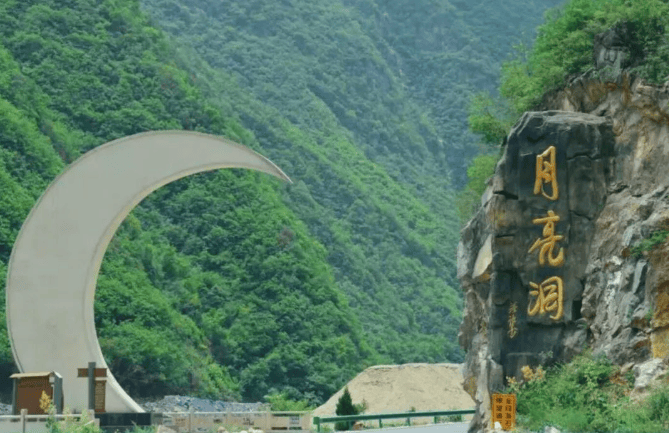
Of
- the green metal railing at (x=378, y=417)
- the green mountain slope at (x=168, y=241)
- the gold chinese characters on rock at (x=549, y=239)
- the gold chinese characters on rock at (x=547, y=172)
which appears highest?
the green mountain slope at (x=168, y=241)

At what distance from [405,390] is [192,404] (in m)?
6.01

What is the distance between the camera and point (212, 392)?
4253 cm

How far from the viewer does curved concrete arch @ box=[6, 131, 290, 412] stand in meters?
21.6

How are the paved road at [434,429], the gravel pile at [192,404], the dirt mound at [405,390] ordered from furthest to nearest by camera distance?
1. the dirt mound at [405,390]
2. the gravel pile at [192,404]
3. the paved road at [434,429]

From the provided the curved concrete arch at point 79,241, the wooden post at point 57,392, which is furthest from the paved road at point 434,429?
the wooden post at point 57,392

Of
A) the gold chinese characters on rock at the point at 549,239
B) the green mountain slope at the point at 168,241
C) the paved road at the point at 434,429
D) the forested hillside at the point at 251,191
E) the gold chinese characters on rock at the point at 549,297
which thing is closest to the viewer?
the gold chinese characters on rock at the point at 549,297

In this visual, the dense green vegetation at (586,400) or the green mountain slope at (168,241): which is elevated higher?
the green mountain slope at (168,241)

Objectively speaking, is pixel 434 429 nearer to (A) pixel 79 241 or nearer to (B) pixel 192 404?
(A) pixel 79 241

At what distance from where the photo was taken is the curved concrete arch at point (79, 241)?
851 inches

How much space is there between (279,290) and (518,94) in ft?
76.3

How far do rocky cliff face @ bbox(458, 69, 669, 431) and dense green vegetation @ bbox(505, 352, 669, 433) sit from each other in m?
0.31

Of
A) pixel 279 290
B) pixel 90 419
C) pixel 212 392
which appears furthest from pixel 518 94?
pixel 279 290

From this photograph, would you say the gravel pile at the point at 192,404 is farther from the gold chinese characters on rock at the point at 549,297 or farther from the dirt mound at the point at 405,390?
the gold chinese characters on rock at the point at 549,297

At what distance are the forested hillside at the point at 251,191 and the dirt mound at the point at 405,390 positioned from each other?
586 cm
